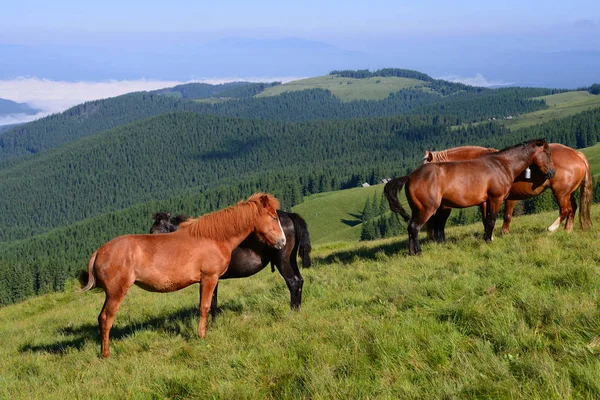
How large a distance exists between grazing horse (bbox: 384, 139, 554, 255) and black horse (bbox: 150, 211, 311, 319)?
3126mm

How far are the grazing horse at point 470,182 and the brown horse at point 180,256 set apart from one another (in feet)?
14.6

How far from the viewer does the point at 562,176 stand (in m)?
12.9

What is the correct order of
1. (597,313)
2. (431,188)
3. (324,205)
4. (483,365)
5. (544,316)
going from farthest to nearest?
(324,205) → (431,188) → (544,316) → (597,313) → (483,365)

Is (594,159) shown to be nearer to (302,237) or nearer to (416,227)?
(416,227)

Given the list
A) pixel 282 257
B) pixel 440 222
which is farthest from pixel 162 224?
pixel 440 222

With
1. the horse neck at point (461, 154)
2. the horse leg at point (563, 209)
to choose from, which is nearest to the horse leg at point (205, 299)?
the horse neck at point (461, 154)

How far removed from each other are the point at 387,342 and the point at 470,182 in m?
7.05

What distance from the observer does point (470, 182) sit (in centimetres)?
1209

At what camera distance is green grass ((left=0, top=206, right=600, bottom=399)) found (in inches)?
203

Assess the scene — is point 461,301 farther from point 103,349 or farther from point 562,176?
point 562,176

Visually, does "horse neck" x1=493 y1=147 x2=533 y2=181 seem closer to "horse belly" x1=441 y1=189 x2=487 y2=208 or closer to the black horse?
"horse belly" x1=441 y1=189 x2=487 y2=208

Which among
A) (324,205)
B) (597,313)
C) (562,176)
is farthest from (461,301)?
(324,205)

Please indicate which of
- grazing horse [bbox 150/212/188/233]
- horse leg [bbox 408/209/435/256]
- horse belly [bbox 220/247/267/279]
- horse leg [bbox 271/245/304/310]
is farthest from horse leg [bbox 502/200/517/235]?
grazing horse [bbox 150/212/188/233]

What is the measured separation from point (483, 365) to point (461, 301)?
7.40ft
